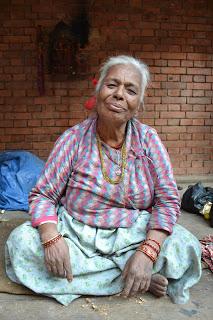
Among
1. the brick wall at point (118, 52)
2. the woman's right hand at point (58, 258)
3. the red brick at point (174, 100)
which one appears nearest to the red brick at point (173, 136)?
the brick wall at point (118, 52)

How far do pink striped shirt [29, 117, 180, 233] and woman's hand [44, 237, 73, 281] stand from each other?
291mm

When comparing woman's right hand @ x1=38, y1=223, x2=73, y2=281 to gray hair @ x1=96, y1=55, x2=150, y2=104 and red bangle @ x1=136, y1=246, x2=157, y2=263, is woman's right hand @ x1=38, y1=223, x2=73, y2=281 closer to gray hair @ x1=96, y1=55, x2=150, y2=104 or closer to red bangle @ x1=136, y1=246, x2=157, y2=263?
red bangle @ x1=136, y1=246, x2=157, y2=263

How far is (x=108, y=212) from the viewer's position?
2479mm

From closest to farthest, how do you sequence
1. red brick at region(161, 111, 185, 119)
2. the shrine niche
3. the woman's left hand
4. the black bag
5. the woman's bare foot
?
1. the woman's left hand
2. the woman's bare foot
3. the black bag
4. the shrine niche
5. red brick at region(161, 111, 185, 119)

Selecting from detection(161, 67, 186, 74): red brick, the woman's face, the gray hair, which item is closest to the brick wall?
detection(161, 67, 186, 74): red brick

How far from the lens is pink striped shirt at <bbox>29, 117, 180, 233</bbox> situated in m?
2.46

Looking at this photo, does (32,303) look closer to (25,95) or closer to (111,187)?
(111,187)

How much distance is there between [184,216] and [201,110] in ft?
6.38

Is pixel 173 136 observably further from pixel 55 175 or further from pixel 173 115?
pixel 55 175

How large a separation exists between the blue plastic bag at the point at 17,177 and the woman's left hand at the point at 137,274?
2.30 m

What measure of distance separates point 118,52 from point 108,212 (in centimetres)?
324

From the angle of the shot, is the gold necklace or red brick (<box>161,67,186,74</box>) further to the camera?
red brick (<box>161,67,186,74</box>)

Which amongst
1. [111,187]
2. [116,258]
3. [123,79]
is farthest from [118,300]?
[123,79]

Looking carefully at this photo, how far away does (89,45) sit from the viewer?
16.8 ft
